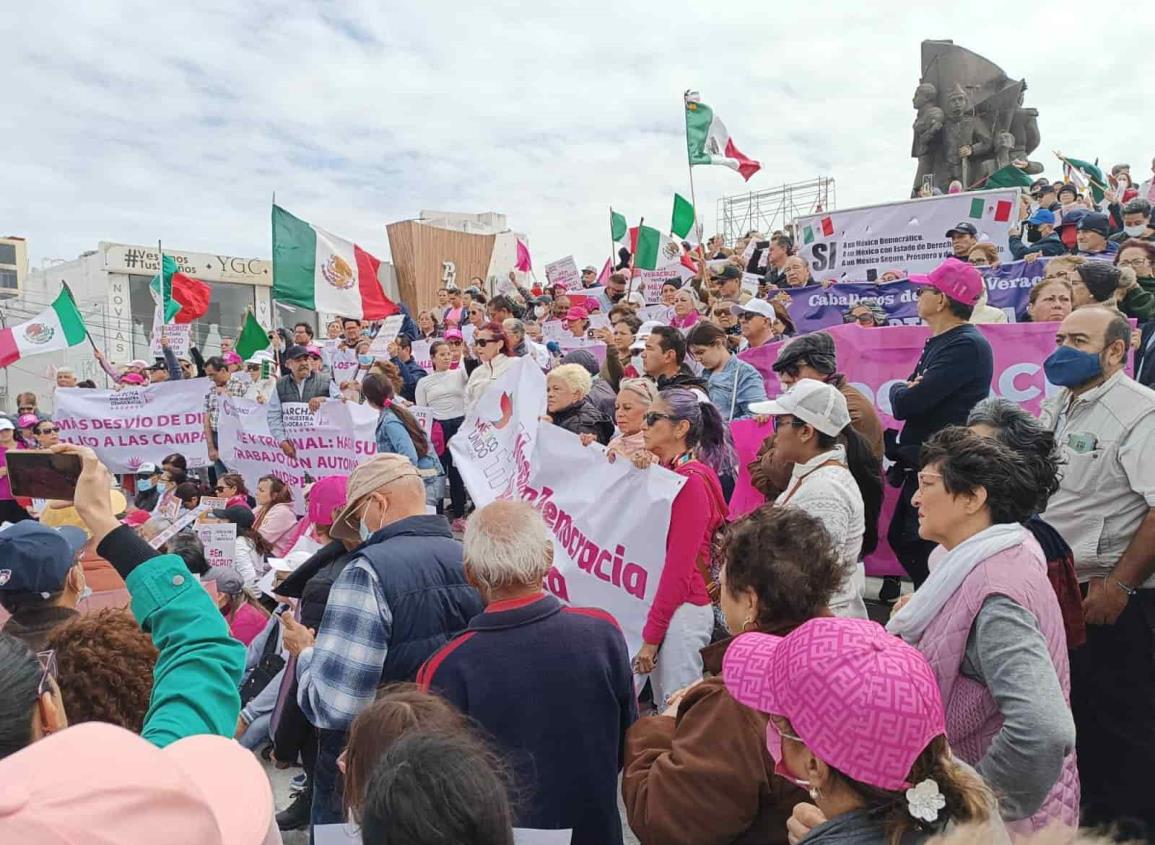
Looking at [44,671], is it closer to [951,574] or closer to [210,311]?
[951,574]

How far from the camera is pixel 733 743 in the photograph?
6.58ft

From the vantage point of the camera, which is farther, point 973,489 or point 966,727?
point 973,489

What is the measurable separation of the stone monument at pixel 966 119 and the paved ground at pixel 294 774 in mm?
20103

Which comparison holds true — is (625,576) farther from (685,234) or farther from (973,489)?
(685,234)

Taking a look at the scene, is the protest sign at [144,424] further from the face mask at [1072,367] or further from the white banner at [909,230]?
the face mask at [1072,367]

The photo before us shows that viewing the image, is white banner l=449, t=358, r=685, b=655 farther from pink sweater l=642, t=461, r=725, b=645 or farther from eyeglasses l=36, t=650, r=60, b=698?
eyeglasses l=36, t=650, r=60, b=698

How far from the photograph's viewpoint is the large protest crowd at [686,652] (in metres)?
1.51

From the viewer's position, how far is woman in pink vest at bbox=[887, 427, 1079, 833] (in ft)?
6.81

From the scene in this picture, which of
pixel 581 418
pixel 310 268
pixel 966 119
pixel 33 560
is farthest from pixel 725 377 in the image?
pixel 966 119

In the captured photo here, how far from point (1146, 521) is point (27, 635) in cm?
383

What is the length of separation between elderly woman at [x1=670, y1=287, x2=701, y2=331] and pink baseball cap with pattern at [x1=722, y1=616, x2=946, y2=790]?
305 inches

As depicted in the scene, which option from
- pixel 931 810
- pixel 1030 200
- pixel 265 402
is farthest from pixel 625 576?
pixel 1030 200

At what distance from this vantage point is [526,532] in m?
2.55

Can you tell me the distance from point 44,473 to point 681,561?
2363 mm
